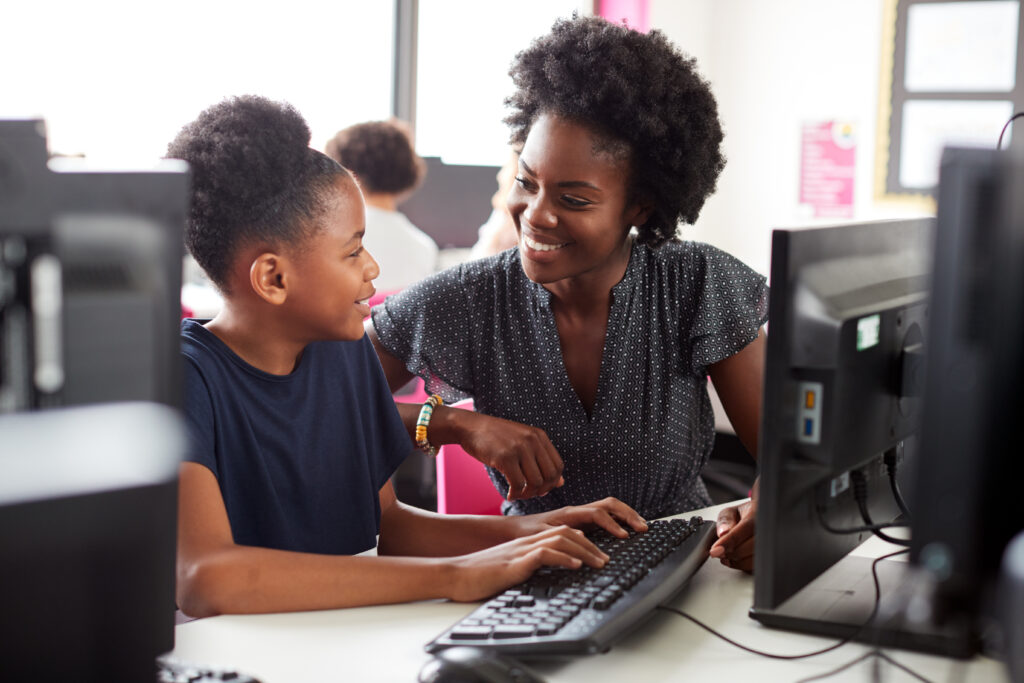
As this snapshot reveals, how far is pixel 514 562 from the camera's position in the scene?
0.96 m

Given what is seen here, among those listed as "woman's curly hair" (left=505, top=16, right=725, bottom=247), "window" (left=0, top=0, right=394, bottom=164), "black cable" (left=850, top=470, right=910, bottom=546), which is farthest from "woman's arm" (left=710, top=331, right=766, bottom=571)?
"window" (left=0, top=0, right=394, bottom=164)

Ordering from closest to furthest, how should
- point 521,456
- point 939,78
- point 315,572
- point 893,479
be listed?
point 315,572
point 893,479
point 521,456
point 939,78

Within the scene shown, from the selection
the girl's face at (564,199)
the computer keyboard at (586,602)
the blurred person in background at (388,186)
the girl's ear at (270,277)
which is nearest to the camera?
the computer keyboard at (586,602)

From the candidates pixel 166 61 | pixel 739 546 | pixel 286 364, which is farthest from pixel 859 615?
pixel 166 61

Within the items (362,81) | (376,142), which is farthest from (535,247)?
(362,81)

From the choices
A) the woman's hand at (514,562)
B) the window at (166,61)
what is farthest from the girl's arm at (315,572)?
the window at (166,61)

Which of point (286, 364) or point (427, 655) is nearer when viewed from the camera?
point (427, 655)

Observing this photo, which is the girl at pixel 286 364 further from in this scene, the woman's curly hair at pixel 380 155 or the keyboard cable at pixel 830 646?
the woman's curly hair at pixel 380 155

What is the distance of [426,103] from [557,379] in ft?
9.07

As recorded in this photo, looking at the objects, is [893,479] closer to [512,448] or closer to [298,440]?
[512,448]

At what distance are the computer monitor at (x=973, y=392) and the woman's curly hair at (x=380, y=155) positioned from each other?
267 cm

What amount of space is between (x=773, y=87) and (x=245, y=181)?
140 inches

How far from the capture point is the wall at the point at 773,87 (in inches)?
160

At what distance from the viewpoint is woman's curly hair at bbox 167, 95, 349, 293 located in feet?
3.72
